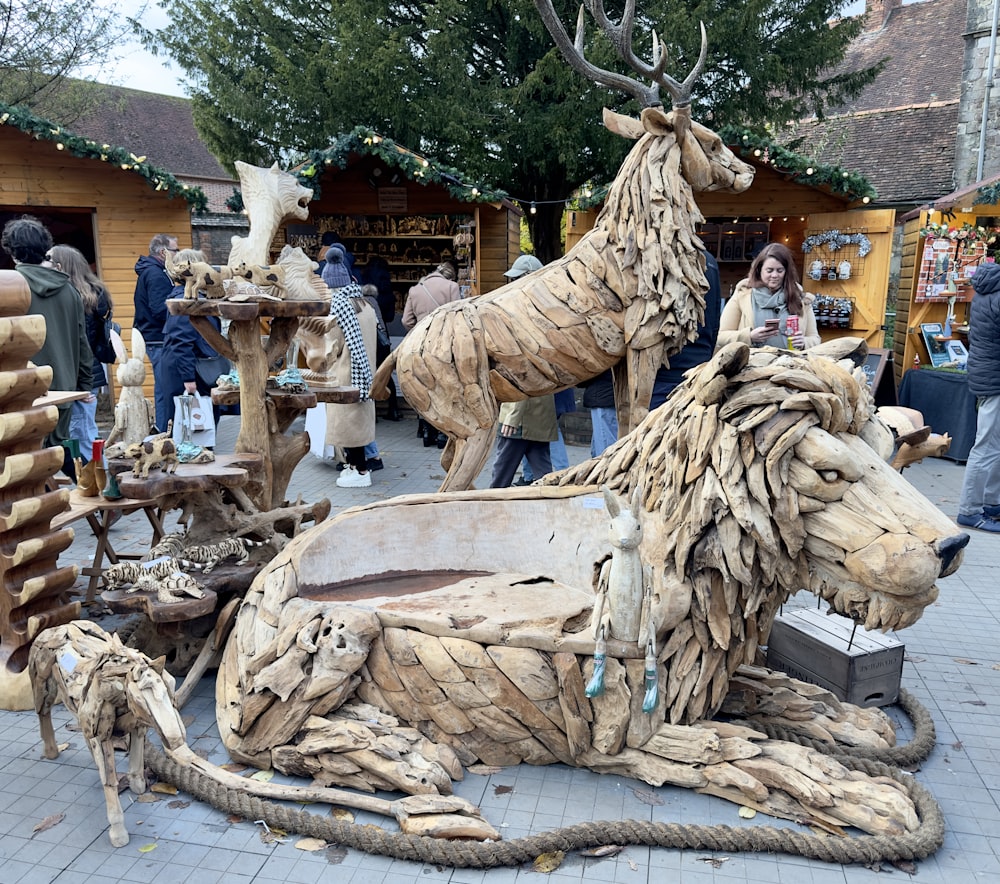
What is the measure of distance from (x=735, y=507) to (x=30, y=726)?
8.66 ft

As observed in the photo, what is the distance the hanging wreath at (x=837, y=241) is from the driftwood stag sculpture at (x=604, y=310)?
218 inches

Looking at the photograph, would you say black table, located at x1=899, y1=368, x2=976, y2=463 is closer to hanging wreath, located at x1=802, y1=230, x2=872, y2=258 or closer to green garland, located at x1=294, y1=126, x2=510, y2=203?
hanging wreath, located at x1=802, y1=230, x2=872, y2=258

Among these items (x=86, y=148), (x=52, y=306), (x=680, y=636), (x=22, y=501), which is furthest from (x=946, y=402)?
(x=86, y=148)

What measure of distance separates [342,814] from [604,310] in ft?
7.58

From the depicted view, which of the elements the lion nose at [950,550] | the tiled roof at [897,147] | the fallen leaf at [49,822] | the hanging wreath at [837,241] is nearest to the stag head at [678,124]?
the lion nose at [950,550]

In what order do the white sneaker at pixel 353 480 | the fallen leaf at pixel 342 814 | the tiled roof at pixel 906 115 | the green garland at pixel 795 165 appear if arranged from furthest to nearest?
the tiled roof at pixel 906 115 → the green garland at pixel 795 165 → the white sneaker at pixel 353 480 → the fallen leaf at pixel 342 814

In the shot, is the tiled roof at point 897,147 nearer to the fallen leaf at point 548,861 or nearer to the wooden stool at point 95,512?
the wooden stool at point 95,512

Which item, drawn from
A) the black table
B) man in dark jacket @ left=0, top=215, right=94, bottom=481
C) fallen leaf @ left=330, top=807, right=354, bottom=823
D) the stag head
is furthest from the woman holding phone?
man in dark jacket @ left=0, top=215, right=94, bottom=481

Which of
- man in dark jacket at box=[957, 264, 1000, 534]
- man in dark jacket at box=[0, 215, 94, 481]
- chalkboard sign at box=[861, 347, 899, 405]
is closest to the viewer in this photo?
man in dark jacket at box=[0, 215, 94, 481]

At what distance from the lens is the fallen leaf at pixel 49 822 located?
2393mm

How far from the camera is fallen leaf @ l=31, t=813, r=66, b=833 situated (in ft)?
7.85

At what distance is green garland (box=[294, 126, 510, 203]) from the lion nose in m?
6.52

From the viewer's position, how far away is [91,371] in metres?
5.09

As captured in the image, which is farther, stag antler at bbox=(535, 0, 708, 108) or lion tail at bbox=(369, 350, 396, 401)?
lion tail at bbox=(369, 350, 396, 401)
